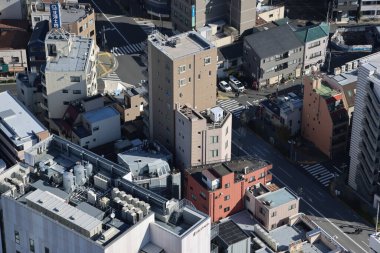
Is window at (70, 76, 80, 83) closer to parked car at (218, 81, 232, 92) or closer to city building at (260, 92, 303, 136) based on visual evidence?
parked car at (218, 81, 232, 92)

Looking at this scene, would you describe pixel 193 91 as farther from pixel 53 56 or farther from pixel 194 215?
pixel 194 215

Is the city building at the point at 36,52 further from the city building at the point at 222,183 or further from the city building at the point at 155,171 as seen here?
the city building at the point at 222,183

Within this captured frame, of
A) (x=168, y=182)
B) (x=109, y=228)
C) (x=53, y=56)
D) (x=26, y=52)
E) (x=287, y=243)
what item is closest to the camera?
(x=109, y=228)

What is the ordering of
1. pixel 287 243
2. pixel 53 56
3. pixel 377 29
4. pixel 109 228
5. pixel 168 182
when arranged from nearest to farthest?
1. pixel 109 228
2. pixel 287 243
3. pixel 168 182
4. pixel 53 56
5. pixel 377 29

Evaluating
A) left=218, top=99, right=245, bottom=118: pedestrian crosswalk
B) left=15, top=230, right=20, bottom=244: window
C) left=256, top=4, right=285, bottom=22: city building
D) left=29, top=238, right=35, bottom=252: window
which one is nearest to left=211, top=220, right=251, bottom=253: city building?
left=29, top=238, right=35, bottom=252: window

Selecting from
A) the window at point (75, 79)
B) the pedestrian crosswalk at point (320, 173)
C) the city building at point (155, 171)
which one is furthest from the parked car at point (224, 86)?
the city building at point (155, 171)

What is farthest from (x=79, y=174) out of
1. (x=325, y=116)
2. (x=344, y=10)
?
(x=344, y=10)

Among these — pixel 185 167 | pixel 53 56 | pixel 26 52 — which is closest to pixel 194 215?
pixel 185 167
